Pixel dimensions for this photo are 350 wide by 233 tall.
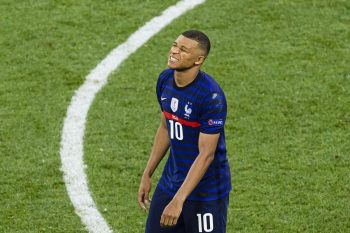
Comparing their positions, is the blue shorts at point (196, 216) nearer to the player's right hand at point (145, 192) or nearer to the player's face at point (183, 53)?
the player's right hand at point (145, 192)

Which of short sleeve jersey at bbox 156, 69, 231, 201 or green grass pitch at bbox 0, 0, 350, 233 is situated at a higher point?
short sleeve jersey at bbox 156, 69, 231, 201

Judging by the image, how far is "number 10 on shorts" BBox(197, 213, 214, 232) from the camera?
9250 millimetres

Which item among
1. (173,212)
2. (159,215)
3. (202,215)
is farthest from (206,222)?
(173,212)

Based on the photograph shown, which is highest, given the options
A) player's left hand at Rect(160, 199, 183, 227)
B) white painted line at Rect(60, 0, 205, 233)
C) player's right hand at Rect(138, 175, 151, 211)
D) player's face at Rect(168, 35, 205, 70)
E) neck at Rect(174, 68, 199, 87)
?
player's face at Rect(168, 35, 205, 70)

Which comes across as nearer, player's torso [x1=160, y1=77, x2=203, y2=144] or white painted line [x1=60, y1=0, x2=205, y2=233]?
player's torso [x1=160, y1=77, x2=203, y2=144]

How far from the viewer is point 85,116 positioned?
44.3 ft

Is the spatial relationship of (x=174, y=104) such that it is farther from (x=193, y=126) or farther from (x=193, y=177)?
(x=193, y=177)

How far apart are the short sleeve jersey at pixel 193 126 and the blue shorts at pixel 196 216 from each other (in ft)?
0.19

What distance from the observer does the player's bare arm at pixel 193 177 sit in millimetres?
8852

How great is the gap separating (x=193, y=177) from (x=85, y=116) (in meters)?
4.79

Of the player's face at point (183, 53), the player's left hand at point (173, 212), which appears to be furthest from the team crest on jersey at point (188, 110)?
the player's left hand at point (173, 212)

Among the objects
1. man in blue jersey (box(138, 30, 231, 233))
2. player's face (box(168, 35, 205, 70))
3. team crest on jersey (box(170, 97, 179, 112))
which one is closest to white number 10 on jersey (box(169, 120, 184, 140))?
man in blue jersey (box(138, 30, 231, 233))

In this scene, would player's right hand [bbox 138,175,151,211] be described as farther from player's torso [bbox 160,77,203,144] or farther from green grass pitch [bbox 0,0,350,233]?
green grass pitch [bbox 0,0,350,233]

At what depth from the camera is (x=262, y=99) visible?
1374cm
